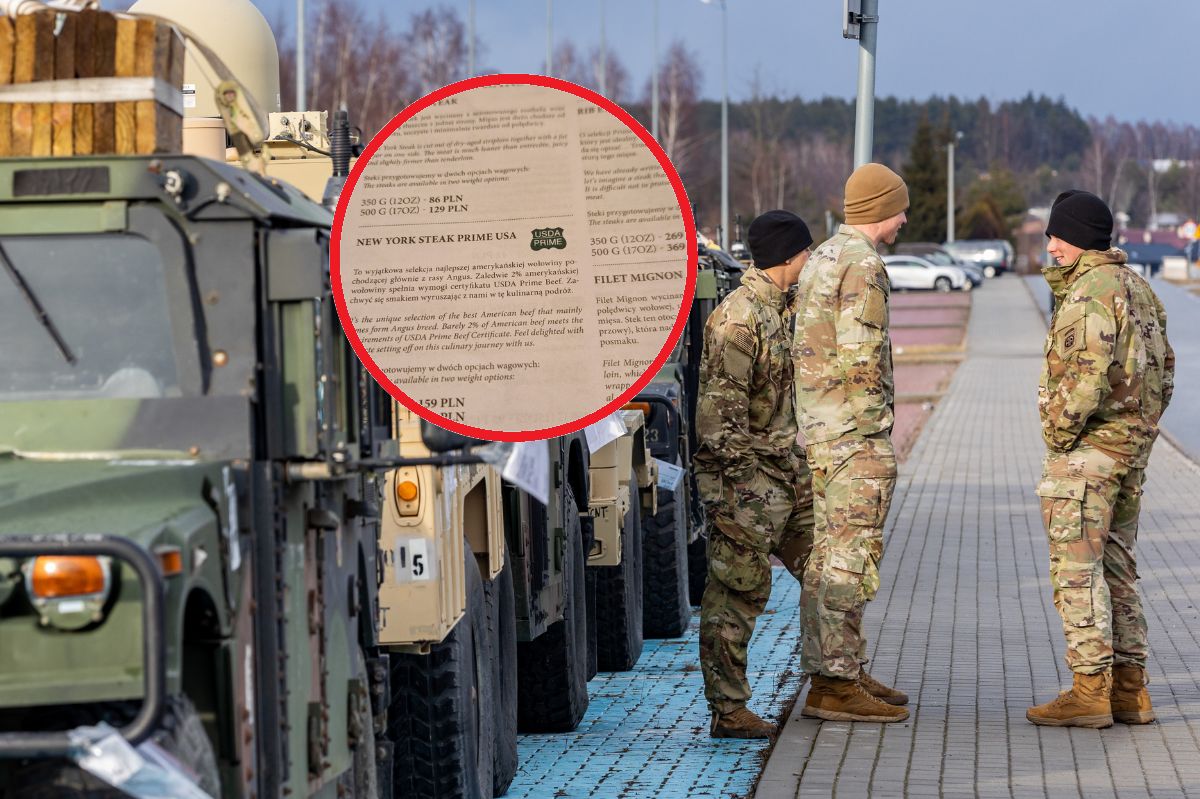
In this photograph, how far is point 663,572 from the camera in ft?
39.3

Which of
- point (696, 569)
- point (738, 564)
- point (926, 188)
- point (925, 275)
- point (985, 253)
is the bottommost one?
point (985, 253)

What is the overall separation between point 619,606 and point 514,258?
5.88 meters

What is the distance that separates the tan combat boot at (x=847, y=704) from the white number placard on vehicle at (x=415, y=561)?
2.79m

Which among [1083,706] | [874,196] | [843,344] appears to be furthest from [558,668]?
[874,196]

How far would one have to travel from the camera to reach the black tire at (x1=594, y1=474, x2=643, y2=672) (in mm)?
10680

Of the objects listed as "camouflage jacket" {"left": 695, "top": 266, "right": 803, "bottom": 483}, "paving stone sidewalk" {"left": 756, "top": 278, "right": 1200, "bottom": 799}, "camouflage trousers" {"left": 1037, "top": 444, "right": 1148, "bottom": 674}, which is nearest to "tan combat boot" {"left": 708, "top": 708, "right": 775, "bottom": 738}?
"paving stone sidewalk" {"left": 756, "top": 278, "right": 1200, "bottom": 799}

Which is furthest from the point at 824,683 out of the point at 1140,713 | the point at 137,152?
the point at 137,152

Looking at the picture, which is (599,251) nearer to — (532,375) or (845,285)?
(532,375)

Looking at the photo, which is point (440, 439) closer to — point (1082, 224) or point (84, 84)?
point (84, 84)

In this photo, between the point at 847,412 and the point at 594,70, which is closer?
the point at 847,412

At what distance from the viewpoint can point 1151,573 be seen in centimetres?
1373

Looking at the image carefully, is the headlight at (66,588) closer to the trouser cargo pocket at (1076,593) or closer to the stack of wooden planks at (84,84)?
the stack of wooden planks at (84,84)

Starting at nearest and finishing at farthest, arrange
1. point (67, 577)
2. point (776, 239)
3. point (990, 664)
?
1. point (67, 577)
2. point (776, 239)
3. point (990, 664)

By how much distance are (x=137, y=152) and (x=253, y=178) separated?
265mm
